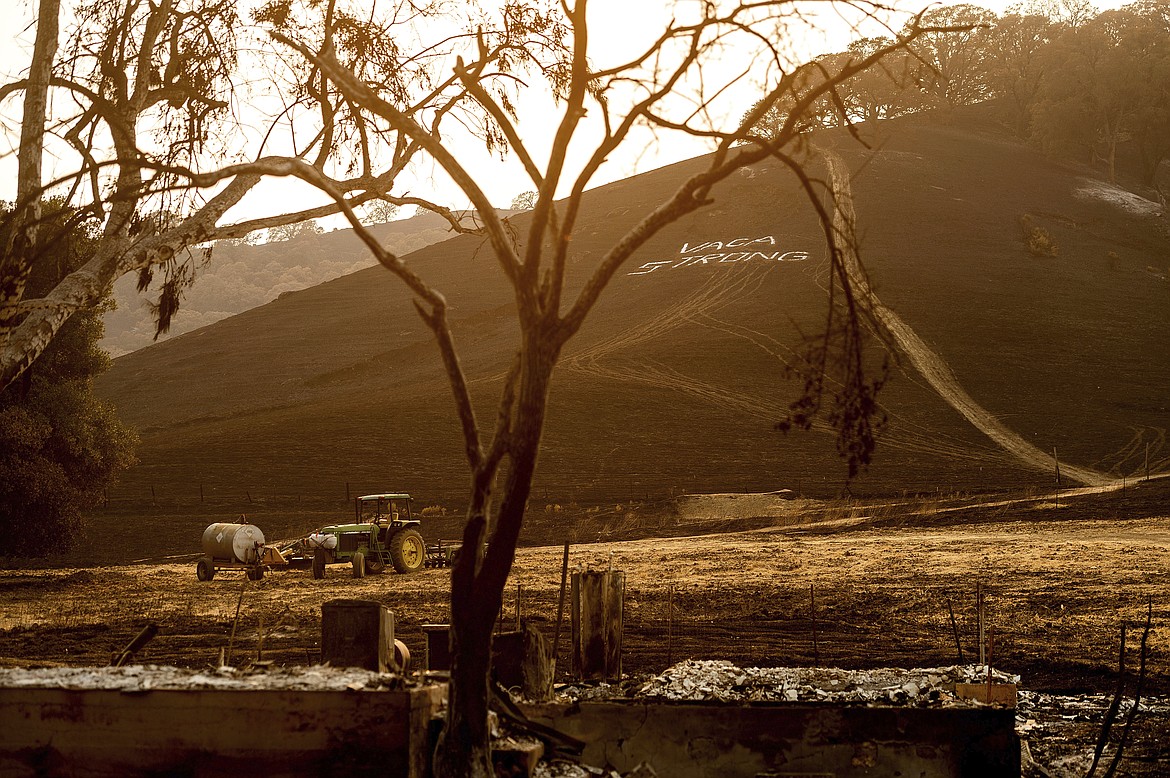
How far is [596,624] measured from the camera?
1330 centimetres

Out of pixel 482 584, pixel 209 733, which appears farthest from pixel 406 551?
pixel 482 584

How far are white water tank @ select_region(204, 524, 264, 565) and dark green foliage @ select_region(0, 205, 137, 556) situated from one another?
4.07 m

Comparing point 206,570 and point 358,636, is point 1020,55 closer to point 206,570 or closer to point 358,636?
point 206,570

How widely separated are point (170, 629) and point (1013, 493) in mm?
36453

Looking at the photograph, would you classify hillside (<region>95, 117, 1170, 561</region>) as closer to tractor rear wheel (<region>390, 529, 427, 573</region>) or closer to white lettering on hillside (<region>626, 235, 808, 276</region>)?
white lettering on hillside (<region>626, 235, 808, 276</region>)

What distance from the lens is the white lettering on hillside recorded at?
307 feet

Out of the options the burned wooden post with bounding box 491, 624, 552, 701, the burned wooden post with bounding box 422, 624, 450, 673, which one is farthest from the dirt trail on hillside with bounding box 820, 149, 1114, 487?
the burned wooden post with bounding box 491, 624, 552, 701

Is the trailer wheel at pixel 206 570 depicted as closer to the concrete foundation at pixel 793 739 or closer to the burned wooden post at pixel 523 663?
the burned wooden post at pixel 523 663

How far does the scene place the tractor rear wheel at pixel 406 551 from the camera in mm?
30297

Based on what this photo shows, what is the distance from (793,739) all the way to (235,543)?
914 inches

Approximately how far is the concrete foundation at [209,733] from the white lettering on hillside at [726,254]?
8603 centimetres

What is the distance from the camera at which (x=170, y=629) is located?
66.3 ft

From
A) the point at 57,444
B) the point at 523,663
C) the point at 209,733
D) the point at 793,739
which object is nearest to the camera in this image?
the point at 209,733

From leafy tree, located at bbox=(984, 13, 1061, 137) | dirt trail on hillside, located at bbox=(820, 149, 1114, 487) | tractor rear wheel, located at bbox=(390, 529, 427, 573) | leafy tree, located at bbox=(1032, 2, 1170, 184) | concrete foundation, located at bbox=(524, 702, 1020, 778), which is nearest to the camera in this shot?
concrete foundation, located at bbox=(524, 702, 1020, 778)
